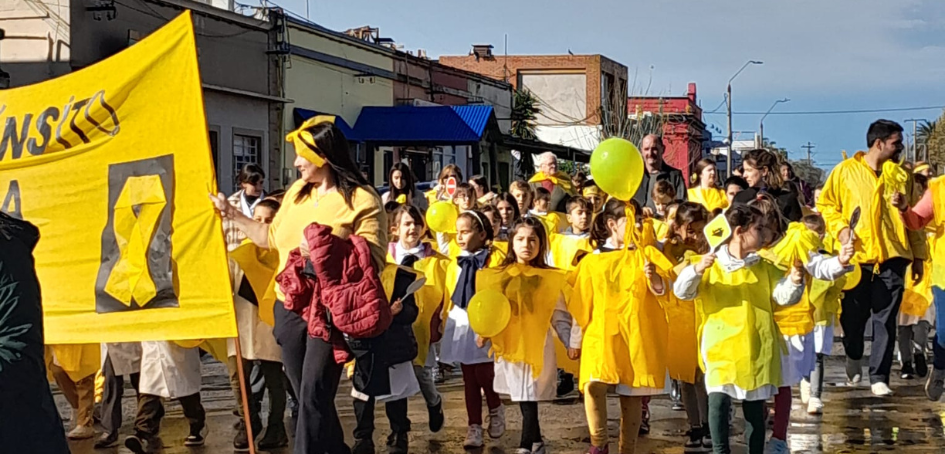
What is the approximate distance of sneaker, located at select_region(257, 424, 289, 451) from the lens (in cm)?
744

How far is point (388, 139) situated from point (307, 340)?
22830mm

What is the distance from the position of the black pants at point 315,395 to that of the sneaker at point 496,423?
213 cm

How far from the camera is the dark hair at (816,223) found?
347 inches

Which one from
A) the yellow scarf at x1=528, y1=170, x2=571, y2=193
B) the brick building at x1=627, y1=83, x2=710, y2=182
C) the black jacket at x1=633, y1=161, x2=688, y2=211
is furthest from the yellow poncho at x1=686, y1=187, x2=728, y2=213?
the brick building at x1=627, y1=83, x2=710, y2=182

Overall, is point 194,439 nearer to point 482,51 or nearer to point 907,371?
point 907,371

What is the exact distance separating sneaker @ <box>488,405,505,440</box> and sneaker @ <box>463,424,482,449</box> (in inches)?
9.8

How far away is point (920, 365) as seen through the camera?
10594mm

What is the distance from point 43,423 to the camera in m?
3.29

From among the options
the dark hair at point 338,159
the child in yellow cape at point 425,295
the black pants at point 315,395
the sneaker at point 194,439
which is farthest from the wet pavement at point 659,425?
the dark hair at point 338,159

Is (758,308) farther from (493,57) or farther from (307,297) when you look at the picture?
(493,57)

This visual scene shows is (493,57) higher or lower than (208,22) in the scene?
higher

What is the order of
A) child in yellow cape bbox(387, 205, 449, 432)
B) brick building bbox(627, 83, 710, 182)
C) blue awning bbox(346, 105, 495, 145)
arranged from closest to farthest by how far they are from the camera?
child in yellow cape bbox(387, 205, 449, 432) → blue awning bbox(346, 105, 495, 145) → brick building bbox(627, 83, 710, 182)

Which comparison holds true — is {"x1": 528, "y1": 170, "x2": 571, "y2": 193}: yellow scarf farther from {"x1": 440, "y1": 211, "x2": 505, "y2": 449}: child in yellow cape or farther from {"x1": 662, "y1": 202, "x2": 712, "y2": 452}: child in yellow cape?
{"x1": 662, "y1": 202, "x2": 712, "y2": 452}: child in yellow cape

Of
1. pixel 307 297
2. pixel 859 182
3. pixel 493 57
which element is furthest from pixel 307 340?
pixel 493 57
